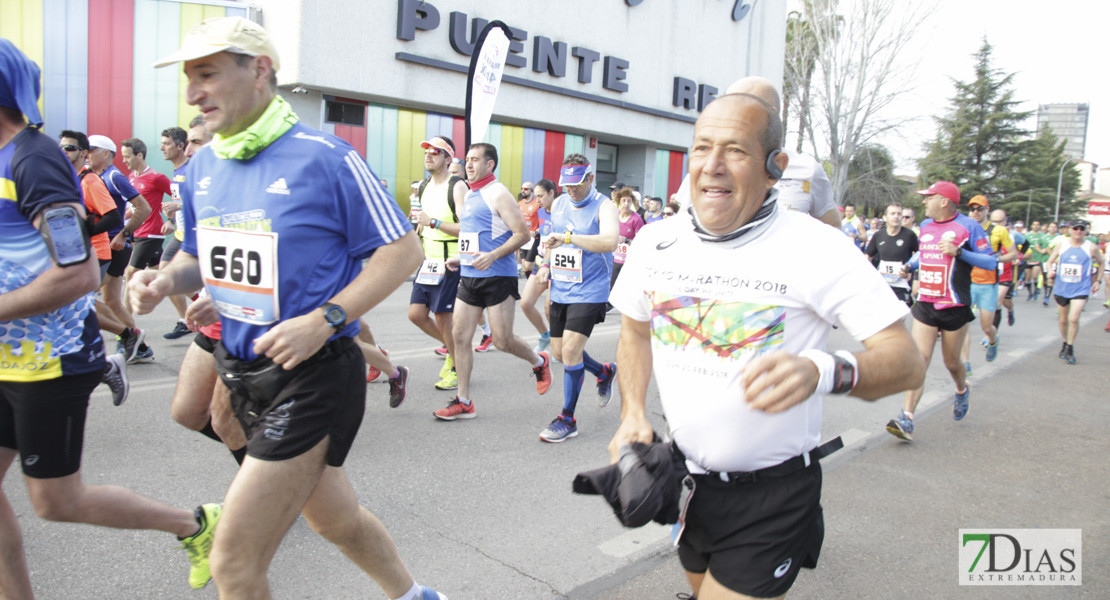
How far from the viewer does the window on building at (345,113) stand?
57.2ft

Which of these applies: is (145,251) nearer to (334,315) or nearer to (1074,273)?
(334,315)

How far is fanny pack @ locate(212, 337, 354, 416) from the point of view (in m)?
2.23

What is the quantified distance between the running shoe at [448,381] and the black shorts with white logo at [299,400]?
13.4 ft

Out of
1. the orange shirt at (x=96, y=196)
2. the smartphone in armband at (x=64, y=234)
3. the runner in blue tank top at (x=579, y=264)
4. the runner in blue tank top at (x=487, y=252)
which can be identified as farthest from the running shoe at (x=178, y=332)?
the smartphone in armband at (x=64, y=234)

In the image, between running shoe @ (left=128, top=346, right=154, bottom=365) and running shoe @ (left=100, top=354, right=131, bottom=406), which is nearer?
running shoe @ (left=100, top=354, right=131, bottom=406)

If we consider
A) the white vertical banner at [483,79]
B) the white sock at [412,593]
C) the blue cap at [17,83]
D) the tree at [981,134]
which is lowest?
the white sock at [412,593]

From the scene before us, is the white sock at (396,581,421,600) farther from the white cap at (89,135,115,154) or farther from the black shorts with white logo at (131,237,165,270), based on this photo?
the black shorts with white logo at (131,237,165,270)

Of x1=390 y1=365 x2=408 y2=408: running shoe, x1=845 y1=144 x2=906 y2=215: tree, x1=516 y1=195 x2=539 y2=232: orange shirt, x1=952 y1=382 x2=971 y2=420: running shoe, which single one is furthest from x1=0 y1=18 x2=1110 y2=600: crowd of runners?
x1=845 y1=144 x2=906 y2=215: tree

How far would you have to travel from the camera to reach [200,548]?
2.95 m

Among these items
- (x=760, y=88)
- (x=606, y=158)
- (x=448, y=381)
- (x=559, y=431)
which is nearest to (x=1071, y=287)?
(x=559, y=431)

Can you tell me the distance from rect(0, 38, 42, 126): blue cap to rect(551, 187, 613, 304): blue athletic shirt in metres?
3.85

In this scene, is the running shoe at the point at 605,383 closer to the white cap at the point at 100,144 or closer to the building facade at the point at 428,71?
the white cap at the point at 100,144

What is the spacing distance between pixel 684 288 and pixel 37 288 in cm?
207

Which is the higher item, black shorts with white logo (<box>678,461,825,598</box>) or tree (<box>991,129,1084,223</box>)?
tree (<box>991,129,1084,223</box>)
